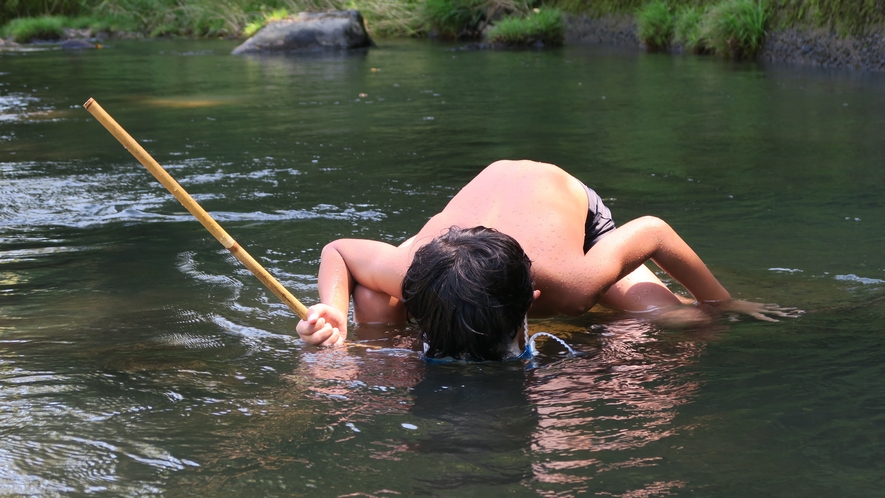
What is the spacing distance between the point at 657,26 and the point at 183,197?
13613 millimetres

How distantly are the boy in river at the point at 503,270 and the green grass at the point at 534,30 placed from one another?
584 inches

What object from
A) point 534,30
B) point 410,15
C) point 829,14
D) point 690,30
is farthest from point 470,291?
point 410,15

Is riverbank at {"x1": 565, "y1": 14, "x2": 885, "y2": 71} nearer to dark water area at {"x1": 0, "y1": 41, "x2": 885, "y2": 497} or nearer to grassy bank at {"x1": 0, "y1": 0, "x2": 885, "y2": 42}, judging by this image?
grassy bank at {"x1": 0, "y1": 0, "x2": 885, "y2": 42}

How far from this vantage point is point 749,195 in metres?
4.94

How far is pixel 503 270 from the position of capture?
250 centimetres

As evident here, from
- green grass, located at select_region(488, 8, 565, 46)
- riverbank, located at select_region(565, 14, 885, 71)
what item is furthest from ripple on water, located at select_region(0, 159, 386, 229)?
green grass, located at select_region(488, 8, 565, 46)

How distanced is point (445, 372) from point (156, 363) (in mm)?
881

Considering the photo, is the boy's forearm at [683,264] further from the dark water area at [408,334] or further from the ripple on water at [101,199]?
the ripple on water at [101,199]

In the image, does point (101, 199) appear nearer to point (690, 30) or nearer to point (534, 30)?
point (690, 30)

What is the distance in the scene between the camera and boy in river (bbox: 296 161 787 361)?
2529 mm

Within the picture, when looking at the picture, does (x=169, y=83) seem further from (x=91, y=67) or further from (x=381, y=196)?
(x=381, y=196)

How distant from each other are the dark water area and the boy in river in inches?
4.7

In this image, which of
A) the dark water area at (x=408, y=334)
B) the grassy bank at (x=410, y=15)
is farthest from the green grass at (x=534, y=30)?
the dark water area at (x=408, y=334)


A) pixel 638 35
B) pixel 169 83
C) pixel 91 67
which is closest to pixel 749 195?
pixel 169 83
